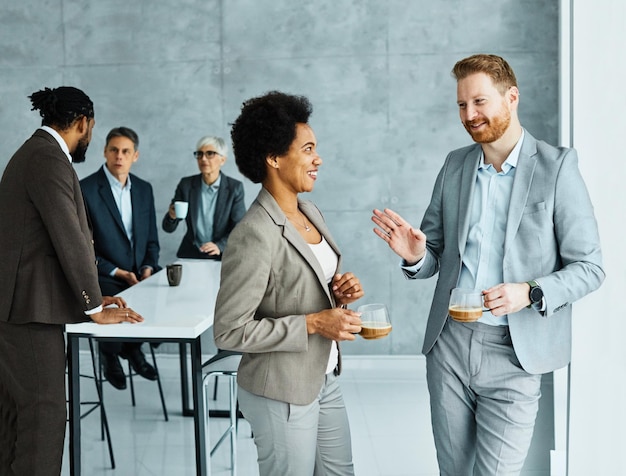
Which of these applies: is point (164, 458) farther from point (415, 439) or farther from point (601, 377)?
point (601, 377)

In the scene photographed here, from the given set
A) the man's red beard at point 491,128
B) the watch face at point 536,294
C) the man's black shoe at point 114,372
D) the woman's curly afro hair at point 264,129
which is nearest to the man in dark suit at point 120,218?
the man's black shoe at point 114,372

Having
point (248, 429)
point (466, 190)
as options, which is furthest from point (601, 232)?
point (248, 429)

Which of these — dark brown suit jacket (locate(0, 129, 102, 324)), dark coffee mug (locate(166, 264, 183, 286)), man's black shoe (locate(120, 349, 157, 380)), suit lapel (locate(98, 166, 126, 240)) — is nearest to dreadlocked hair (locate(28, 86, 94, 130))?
dark brown suit jacket (locate(0, 129, 102, 324))

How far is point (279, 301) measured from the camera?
6.44 ft

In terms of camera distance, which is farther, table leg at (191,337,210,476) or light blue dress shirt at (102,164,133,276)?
light blue dress shirt at (102,164,133,276)

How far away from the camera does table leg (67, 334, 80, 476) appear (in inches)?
114

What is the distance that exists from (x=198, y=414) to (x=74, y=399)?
0.54m

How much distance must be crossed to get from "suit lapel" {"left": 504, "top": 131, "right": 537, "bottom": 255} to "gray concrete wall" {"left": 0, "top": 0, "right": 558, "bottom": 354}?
3.35 m

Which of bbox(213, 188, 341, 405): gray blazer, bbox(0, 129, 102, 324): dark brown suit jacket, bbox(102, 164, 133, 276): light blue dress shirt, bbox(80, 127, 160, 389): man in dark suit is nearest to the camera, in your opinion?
bbox(213, 188, 341, 405): gray blazer

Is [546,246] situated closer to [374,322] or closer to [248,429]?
[374,322]

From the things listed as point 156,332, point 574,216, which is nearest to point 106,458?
point 156,332

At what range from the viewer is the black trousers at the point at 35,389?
9.07ft

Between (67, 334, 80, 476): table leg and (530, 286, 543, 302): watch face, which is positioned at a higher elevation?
(530, 286, 543, 302): watch face

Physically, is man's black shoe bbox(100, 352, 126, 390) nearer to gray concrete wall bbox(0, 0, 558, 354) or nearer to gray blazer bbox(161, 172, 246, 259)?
gray blazer bbox(161, 172, 246, 259)
